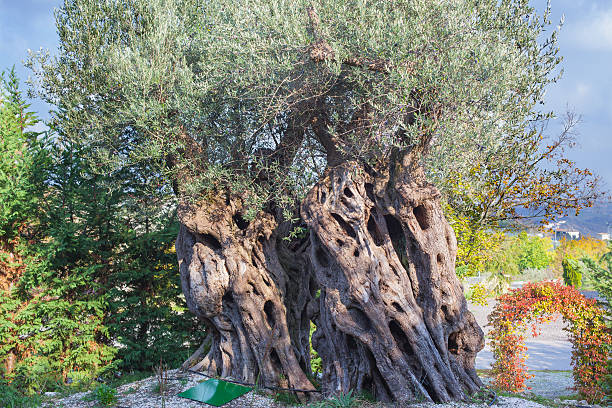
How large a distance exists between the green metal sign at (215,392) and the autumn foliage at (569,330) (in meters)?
5.80

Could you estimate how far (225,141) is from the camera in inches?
332

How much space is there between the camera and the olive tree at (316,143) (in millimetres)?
6758

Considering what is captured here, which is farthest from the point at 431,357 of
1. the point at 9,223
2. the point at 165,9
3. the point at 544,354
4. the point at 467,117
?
the point at 544,354

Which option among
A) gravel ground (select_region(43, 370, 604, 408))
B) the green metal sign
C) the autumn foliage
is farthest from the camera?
the autumn foliage

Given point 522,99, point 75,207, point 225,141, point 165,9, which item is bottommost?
point 75,207

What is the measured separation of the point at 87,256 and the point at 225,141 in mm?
5627

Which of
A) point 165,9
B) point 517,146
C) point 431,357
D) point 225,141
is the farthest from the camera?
point 517,146

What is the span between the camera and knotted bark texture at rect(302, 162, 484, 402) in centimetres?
679

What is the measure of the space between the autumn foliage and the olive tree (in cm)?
280

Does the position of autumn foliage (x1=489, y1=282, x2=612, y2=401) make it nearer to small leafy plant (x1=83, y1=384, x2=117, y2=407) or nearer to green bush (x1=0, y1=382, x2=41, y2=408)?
small leafy plant (x1=83, y1=384, x2=117, y2=407)

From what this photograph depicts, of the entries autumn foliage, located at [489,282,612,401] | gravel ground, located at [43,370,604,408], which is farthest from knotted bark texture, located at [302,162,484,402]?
autumn foliage, located at [489,282,612,401]

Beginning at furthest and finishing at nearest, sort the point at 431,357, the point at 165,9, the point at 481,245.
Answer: the point at 481,245 < the point at 165,9 < the point at 431,357

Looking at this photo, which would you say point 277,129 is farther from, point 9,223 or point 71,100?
point 9,223

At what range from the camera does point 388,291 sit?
7.07m
